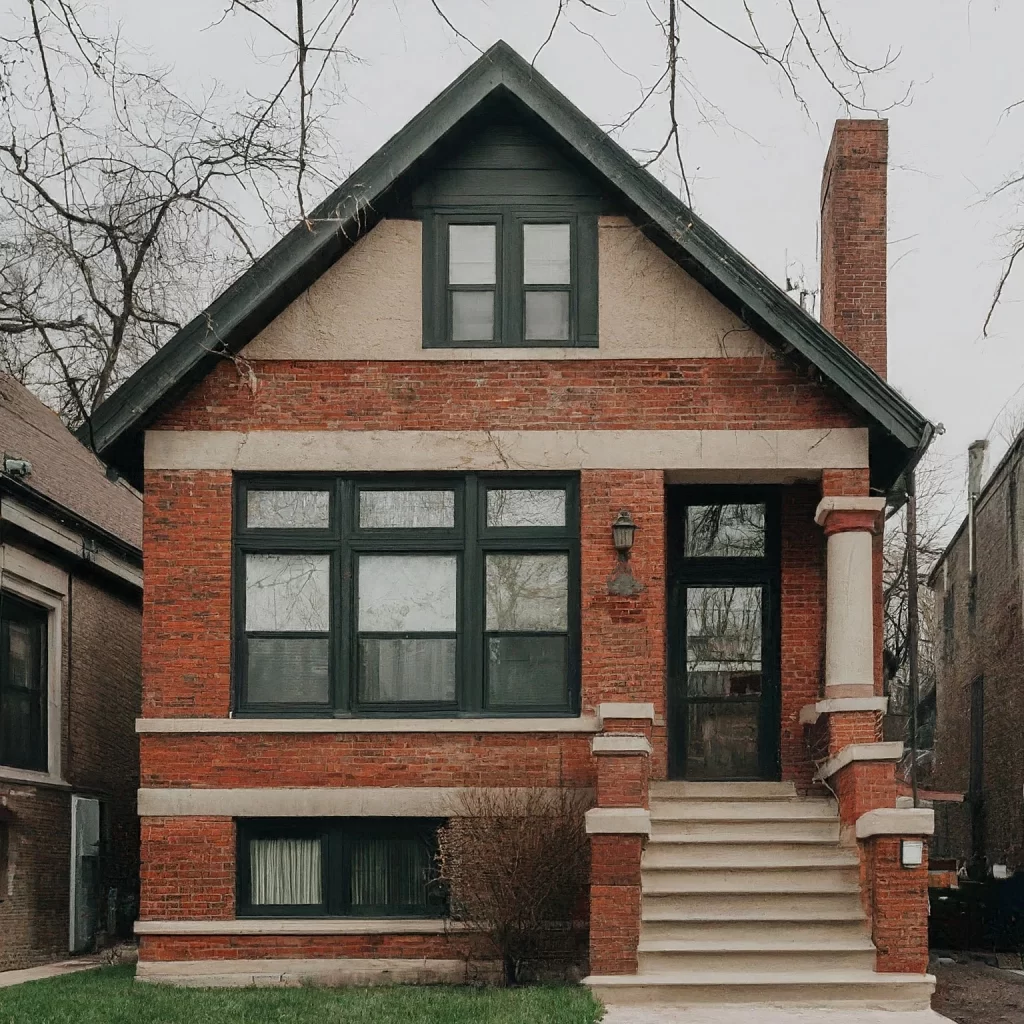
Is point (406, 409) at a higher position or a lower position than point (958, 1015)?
higher

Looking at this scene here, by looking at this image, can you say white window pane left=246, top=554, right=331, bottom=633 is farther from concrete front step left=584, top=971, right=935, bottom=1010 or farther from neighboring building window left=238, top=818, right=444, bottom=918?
concrete front step left=584, top=971, right=935, bottom=1010

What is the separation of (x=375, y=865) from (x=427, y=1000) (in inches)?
94.8

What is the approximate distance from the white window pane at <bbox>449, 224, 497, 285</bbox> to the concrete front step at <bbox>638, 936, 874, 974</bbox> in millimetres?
5888

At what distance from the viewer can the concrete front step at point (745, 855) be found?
1297 centimetres

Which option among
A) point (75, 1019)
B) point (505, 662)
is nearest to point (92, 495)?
point (505, 662)

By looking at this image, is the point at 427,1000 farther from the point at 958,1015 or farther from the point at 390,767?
the point at 958,1015

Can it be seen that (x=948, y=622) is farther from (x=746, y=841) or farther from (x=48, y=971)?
(x=48, y=971)

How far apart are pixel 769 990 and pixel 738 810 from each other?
93.4 inches

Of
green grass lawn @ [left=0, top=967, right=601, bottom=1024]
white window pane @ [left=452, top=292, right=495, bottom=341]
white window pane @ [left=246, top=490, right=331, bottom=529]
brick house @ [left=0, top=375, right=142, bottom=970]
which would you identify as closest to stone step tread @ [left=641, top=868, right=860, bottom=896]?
green grass lawn @ [left=0, top=967, right=601, bottom=1024]

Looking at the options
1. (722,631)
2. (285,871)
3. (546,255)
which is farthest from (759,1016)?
(546,255)

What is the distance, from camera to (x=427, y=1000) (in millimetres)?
11414

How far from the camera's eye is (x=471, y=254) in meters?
14.3

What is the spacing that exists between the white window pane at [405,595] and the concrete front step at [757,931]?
318cm

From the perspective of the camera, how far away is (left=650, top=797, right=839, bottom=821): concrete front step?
44.9 feet
